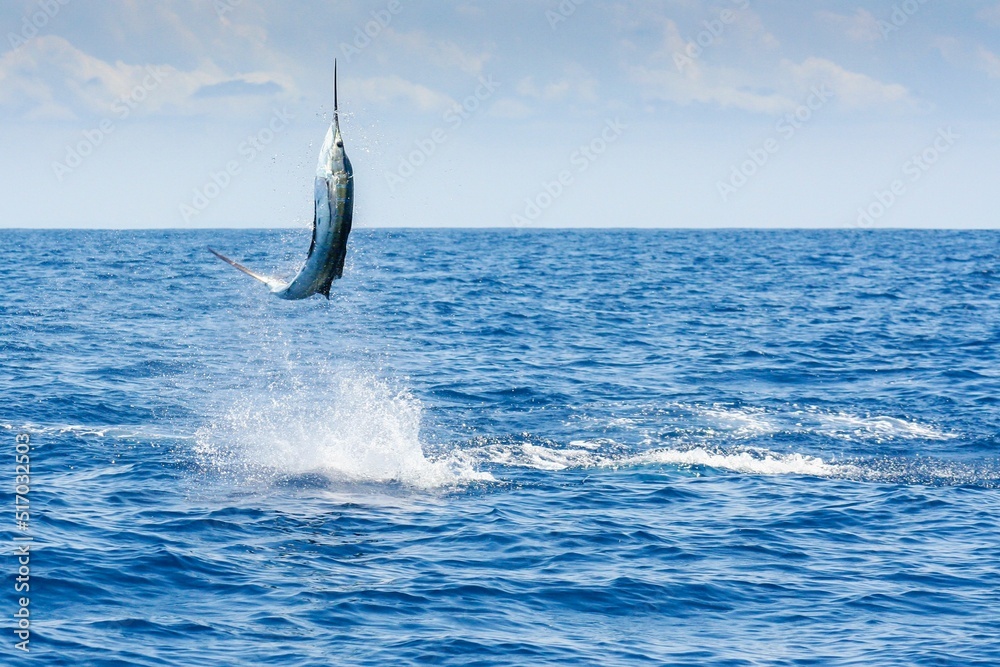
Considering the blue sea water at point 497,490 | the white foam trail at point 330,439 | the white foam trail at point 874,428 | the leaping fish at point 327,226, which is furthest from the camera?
the white foam trail at point 874,428

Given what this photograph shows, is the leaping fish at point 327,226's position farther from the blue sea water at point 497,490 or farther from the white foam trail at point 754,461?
the white foam trail at point 754,461

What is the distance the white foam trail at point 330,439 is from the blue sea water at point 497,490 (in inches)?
4.4

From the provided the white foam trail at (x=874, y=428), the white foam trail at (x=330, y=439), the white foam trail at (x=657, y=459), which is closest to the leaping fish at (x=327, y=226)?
the white foam trail at (x=330, y=439)

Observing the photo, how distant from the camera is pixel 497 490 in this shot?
2147 centimetres

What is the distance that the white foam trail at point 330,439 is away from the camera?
22.7 m

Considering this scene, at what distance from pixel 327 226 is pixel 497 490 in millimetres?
9874

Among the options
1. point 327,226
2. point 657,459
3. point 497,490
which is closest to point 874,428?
point 657,459

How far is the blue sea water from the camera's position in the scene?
14828 millimetres

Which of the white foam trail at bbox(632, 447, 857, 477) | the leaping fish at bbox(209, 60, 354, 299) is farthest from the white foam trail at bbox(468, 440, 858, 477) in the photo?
the leaping fish at bbox(209, 60, 354, 299)

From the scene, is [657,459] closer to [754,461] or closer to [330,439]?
[754,461]

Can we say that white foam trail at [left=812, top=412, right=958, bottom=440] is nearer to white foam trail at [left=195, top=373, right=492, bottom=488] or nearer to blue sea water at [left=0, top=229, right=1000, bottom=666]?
blue sea water at [left=0, top=229, right=1000, bottom=666]

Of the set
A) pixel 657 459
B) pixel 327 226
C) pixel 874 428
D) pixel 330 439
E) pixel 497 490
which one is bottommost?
pixel 497 490

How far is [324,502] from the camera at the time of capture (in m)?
20.5

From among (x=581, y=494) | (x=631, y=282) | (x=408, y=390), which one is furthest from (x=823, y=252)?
(x=581, y=494)
